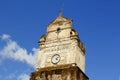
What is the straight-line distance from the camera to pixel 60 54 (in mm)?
25984

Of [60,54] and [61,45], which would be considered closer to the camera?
[60,54]

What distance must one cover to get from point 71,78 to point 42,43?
16.9 ft

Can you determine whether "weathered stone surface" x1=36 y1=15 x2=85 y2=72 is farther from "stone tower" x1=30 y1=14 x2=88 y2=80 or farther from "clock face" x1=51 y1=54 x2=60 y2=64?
"clock face" x1=51 y1=54 x2=60 y2=64

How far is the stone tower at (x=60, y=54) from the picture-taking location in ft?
81.0

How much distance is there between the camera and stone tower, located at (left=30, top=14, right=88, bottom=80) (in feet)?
81.0

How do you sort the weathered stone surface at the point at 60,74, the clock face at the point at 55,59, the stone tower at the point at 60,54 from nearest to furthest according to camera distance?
1. the weathered stone surface at the point at 60,74
2. the stone tower at the point at 60,54
3. the clock face at the point at 55,59

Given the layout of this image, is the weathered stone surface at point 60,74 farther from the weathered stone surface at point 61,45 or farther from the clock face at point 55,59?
the clock face at point 55,59

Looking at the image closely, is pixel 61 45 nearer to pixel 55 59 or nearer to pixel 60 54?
pixel 60 54

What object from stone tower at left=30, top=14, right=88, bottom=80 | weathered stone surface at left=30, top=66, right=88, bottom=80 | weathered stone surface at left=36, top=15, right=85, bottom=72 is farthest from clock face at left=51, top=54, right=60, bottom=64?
weathered stone surface at left=30, top=66, right=88, bottom=80

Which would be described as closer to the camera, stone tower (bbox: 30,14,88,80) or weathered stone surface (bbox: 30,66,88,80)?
weathered stone surface (bbox: 30,66,88,80)

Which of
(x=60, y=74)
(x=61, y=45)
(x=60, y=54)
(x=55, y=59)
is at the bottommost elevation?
(x=60, y=74)

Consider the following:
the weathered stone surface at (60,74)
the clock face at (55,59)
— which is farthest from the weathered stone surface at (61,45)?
the weathered stone surface at (60,74)

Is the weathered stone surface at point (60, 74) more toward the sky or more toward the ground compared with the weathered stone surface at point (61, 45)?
more toward the ground

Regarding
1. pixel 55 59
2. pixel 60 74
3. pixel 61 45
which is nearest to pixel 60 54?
pixel 55 59
